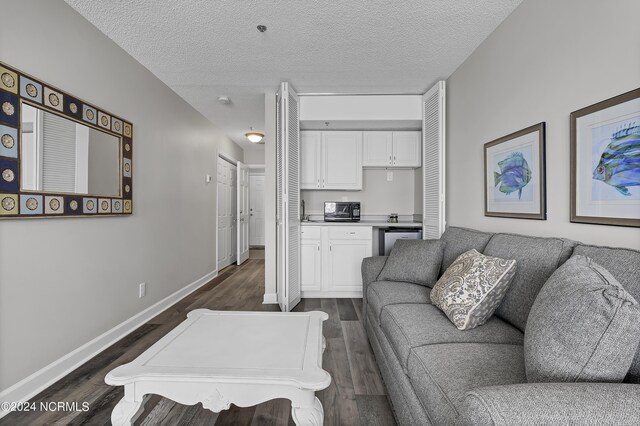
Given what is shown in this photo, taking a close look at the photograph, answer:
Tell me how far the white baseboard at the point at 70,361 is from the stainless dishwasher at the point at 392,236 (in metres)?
2.50

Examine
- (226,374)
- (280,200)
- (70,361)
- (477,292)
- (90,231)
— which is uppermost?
(280,200)

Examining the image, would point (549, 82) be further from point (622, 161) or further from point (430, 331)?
point (430, 331)

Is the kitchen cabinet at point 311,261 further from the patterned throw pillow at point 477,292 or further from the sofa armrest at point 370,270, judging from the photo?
the patterned throw pillow at point 477,292

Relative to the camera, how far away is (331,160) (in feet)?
13.1

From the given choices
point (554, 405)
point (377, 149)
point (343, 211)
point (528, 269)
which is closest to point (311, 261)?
point (343, 211)

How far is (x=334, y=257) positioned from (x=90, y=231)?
2359 millimetres

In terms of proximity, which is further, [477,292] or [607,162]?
[477,292]

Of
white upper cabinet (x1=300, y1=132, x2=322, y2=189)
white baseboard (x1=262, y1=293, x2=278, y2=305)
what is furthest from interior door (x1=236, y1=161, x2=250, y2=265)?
white baseboard (x1=262, y1=293, x2=278, y2=305)

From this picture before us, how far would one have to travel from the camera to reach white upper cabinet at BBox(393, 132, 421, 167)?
400cm

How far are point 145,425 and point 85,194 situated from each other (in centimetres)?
159

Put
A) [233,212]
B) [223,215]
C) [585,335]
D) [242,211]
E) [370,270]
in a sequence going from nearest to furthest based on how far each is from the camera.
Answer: [585,335] → [370,270] → [223,215] → [233,212] → [242,211]

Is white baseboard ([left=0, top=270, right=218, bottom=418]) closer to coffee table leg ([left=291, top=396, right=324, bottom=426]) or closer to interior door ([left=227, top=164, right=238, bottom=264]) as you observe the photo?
coffee table leg ([left=291, top=396, right=324, bottom=426])

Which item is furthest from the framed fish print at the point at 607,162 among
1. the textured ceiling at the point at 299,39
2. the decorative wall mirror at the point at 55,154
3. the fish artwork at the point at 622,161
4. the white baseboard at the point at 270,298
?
the decorative wall mirror at the point at 55,154

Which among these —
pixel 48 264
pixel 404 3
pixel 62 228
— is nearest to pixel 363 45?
pixel 404 3
